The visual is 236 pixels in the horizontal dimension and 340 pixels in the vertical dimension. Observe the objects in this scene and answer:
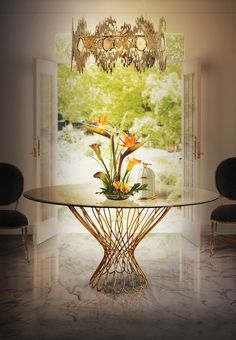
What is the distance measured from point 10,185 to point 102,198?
1745mm

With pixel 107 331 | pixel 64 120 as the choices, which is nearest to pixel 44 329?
pixel 107 331

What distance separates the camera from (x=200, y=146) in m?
7.03

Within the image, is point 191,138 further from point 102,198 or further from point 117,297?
point 117,297

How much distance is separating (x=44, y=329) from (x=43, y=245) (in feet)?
9.46

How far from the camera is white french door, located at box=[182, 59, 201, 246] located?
22.8ft

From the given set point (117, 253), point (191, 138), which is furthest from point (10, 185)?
point (191, 138)

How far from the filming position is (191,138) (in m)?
7.14

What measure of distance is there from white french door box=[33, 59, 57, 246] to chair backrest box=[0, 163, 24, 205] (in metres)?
0.64

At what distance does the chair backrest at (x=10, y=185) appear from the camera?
6.30m

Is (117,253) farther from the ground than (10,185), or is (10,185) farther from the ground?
(10,185)

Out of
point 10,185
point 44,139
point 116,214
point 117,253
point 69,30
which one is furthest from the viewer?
point 69,30

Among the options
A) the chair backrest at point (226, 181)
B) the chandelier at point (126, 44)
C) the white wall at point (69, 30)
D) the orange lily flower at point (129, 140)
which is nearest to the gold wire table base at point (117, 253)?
the orange lily flower at point (129, 140)

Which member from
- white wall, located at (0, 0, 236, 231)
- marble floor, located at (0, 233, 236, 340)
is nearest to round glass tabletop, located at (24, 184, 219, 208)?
marble floor, located at (0, 233, 236, 340)

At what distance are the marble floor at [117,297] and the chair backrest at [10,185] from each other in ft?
1.97
